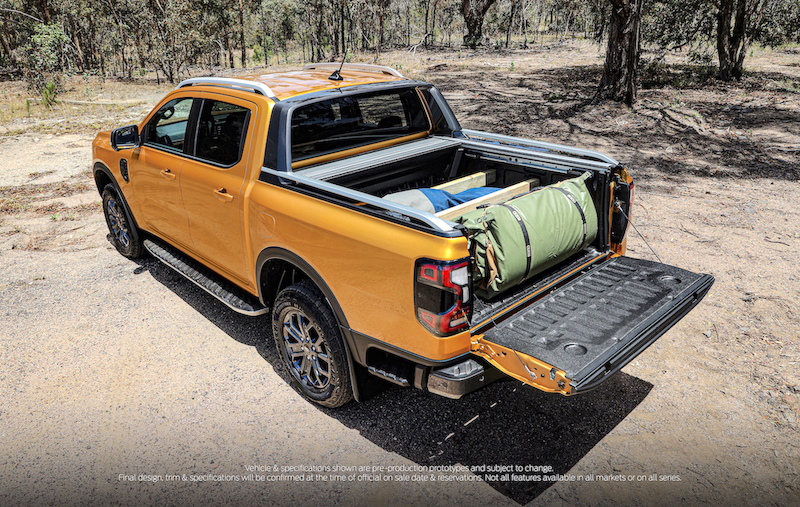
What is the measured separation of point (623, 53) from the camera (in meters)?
11.6

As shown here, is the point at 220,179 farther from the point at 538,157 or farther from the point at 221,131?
the point at 538,157

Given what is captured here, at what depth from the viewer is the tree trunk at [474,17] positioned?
29.0 metres

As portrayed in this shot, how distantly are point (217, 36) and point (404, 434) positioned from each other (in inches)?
1394

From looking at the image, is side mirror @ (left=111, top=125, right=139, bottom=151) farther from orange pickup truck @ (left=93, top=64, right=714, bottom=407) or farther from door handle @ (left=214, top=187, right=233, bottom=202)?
door handle @ (left=214, top=187, right=233, bottom=202)

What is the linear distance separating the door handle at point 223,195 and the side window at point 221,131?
19 centimetres

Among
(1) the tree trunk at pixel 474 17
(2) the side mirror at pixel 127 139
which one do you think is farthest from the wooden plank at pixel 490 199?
(1) the tree trunk at pixel 474 17

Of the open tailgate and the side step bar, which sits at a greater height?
the open tailgate

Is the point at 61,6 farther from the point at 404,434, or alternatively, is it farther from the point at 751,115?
the point at 404,434

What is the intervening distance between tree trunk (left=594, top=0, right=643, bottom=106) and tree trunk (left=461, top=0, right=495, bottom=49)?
18041 mm

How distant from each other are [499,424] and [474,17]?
98.4 feet

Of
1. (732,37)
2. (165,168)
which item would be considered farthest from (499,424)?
(732,37)

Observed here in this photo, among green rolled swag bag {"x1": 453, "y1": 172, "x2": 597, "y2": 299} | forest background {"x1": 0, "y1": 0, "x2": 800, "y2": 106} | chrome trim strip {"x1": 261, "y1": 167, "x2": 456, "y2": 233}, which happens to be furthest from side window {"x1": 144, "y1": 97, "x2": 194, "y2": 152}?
forest background {"x1": 0, "y1": 0, "x2": 800, "y2": 106}

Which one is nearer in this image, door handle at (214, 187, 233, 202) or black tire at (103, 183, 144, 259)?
door handle at (214, 187, 233, 202)

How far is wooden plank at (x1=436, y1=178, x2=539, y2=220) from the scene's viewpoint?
11.0 feet
